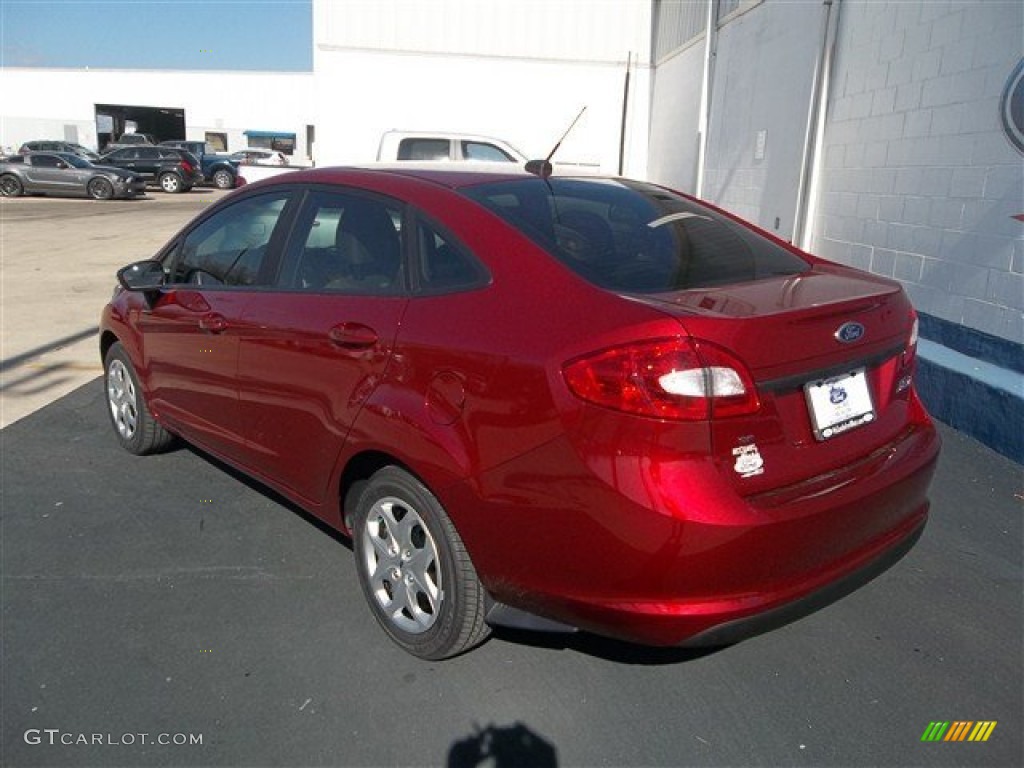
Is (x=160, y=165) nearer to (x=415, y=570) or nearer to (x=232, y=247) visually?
(x=232, y=247)

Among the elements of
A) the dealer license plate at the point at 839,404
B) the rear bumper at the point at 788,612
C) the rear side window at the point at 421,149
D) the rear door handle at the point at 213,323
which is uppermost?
the rear side window at the point at 421,149

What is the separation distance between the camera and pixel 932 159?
5.90 metres

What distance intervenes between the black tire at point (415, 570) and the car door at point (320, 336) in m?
0.28

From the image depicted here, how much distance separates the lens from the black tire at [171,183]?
103ft

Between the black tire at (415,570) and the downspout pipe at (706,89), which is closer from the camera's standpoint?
the black tire at (415,570)

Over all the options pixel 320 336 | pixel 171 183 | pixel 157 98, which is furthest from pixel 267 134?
pixel 320 336

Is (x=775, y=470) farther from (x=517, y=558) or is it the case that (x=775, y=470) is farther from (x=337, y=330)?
(x=337, y=330)

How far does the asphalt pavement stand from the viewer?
98.5 inches

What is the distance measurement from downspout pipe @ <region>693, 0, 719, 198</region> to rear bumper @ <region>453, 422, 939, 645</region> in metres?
10.5

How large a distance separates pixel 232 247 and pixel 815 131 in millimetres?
6079

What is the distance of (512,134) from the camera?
16.0 metres

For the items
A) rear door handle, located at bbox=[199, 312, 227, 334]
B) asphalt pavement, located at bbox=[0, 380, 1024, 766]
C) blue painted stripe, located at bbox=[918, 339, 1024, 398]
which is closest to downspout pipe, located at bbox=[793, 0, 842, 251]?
blue painted stripe, located at bbox=[918, 339, 1024, 398]

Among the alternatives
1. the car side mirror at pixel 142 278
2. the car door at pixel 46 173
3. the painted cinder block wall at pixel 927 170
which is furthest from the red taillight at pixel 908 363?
the car door at pixel 46 173

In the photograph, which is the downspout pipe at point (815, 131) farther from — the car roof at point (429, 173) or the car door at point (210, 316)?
the car door at point (210, 316)
